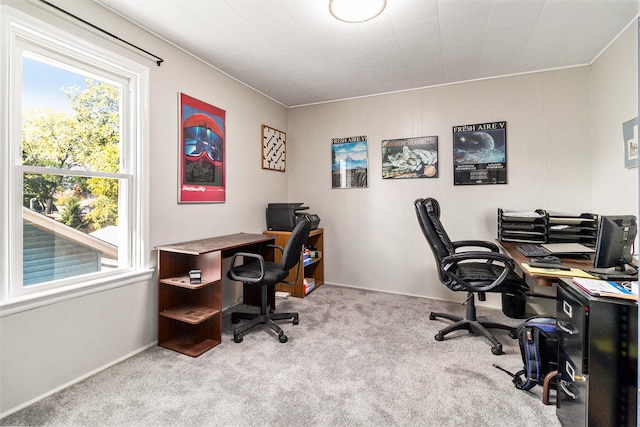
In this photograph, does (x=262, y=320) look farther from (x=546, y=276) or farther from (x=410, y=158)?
(x=410, y=158)

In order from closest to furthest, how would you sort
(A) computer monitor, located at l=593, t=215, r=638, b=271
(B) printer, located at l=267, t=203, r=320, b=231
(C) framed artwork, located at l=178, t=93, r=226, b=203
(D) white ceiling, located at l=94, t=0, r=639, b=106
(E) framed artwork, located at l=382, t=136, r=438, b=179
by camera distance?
(A) computer monitor, located at l=593, t=215, r=638, b=271 < (D) white ceiling, located at l=94, t=0, r=639, b=106 < (C) framed artwork, located at l=178, t=93, r=226, b=203 < (E) framed artwork, located at l=382, t=136, r=438, b=179 < (B) printer, located at l=267, t=203, r=320, b=231

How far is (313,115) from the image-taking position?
3.99 metres

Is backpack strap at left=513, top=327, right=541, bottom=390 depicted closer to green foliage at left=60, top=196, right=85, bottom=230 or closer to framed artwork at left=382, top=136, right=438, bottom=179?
framed artwork at left=382, top=136, right=438, bottom=179

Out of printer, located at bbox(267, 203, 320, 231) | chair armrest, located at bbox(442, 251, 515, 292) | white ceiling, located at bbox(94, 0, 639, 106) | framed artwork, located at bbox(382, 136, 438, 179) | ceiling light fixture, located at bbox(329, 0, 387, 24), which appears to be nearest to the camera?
ceiling light fixture, located at bbox(329, 0, 387, 24)

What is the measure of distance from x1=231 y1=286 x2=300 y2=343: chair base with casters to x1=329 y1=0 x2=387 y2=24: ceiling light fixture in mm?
2188

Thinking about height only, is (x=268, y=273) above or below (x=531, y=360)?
above

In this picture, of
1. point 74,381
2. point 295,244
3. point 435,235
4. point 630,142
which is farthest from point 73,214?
point 630,142

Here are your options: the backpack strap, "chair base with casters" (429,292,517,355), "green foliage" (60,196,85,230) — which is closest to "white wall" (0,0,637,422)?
"green foliage" (60,196,85,230)

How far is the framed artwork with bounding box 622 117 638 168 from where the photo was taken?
6.81ft

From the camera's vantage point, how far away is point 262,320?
99.3 inches

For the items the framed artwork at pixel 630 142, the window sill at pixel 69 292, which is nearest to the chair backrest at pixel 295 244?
the window sill at pixel 69 292

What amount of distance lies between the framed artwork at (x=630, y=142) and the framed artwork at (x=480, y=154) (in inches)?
36.1

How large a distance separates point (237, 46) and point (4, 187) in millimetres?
1896

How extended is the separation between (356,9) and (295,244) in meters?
1.76
